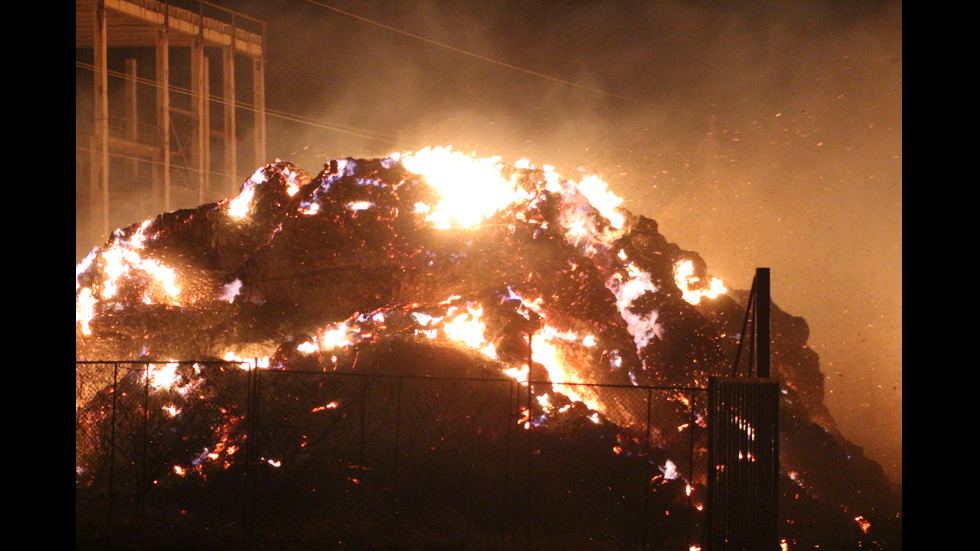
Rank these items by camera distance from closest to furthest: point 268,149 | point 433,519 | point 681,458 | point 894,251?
point 433,519 → point 681,458 → point 894,251 → point 268,149

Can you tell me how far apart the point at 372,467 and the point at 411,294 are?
3840mm

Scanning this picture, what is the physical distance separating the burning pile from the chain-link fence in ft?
3.51

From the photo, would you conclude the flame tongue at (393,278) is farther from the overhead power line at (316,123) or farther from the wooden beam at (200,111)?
the overhead power line at (316,123)

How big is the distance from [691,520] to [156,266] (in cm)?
1083

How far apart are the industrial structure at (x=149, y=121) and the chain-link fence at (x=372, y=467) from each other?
14.4m

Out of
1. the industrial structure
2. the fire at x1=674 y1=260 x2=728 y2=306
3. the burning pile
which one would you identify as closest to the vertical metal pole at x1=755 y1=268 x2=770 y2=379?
the burning pile

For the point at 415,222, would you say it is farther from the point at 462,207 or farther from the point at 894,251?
the point at 894,251

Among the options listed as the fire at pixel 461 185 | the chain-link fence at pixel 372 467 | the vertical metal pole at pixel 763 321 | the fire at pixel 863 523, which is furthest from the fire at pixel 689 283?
the vertical metal pole at pixel 763 321

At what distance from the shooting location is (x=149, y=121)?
35.5 m

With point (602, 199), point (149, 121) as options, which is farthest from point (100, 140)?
point (602, 199)

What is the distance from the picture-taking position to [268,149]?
123 ft

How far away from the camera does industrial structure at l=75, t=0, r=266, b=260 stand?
1038 inches

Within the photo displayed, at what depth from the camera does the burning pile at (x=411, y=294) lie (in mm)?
15406
